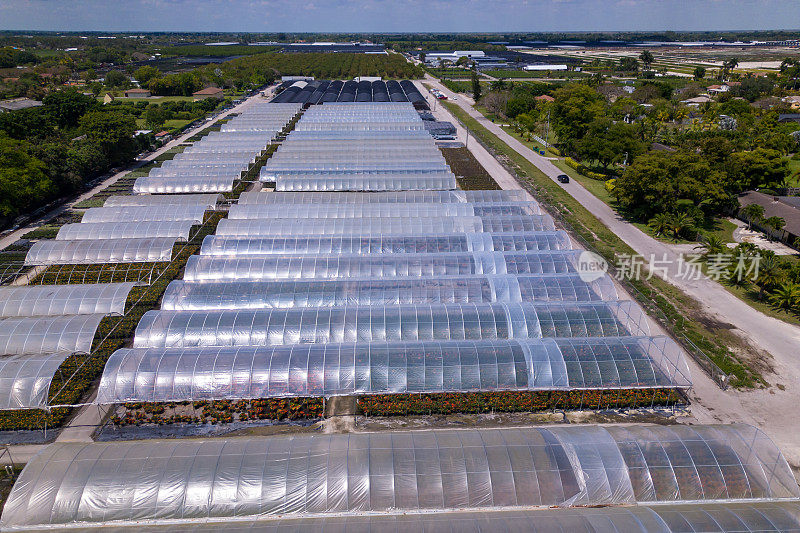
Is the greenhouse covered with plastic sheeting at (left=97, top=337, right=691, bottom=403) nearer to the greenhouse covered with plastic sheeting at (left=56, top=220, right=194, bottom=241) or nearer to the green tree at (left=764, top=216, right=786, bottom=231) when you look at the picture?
the greenhouse covered with plastic sheeting at (left=56, top=220, right=194, bottom=241)

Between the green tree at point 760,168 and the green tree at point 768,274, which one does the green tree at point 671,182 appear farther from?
the green tree at point 768,274

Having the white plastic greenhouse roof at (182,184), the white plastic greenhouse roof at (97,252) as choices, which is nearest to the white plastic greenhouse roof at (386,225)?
the white plastic greenhouse roof at (97,252)

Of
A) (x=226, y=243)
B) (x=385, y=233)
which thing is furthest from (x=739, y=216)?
(x=226, y=243)

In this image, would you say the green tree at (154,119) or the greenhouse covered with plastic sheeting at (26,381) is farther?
the green tree at (154,119)

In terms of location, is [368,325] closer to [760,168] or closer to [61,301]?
[61,301]

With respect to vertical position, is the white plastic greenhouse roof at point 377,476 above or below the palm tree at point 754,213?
below

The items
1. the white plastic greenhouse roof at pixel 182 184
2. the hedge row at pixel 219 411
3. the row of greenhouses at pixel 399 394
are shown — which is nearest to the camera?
the row of greenhouses at pixel 399 394

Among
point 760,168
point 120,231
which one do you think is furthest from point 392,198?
point 760,168
